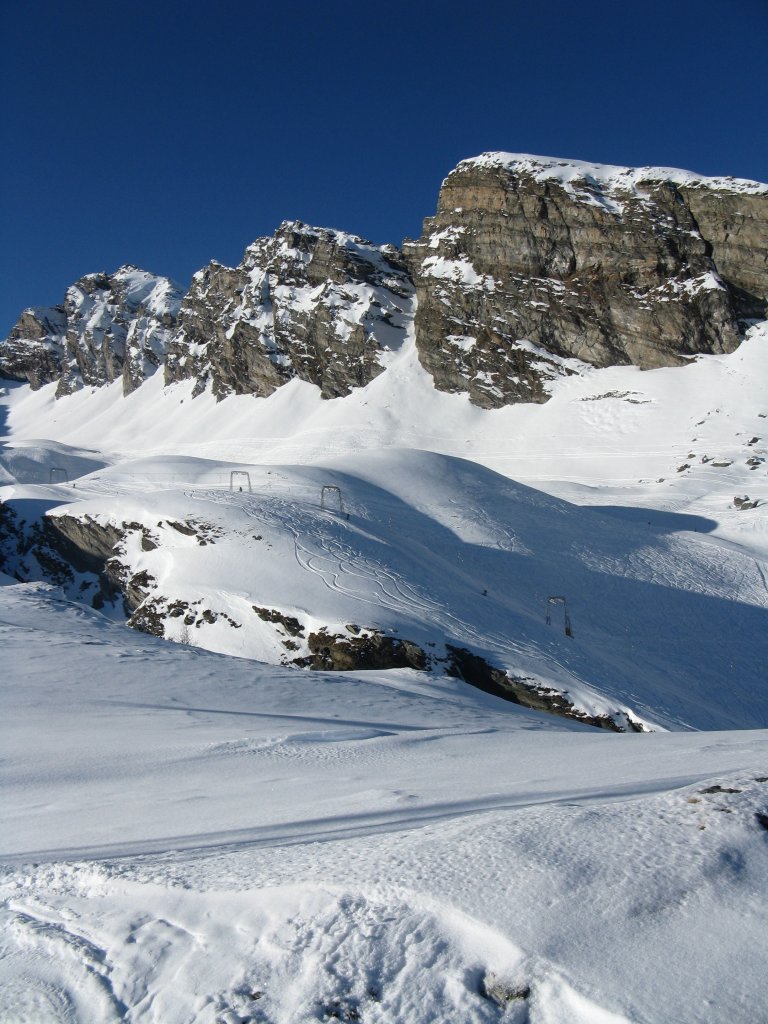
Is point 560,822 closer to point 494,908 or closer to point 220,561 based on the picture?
point 494,908

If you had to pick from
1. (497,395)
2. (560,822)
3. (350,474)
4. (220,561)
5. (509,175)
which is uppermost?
(509,175)

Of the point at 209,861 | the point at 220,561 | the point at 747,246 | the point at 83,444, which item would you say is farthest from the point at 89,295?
the point at 209,861

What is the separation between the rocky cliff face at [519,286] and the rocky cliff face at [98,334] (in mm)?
32274

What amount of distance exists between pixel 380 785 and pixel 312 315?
78837 mm

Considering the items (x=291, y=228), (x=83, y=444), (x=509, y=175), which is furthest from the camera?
(x=83, y=444)

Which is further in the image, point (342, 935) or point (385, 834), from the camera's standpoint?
point (385, 834)

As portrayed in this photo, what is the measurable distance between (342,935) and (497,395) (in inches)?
2598

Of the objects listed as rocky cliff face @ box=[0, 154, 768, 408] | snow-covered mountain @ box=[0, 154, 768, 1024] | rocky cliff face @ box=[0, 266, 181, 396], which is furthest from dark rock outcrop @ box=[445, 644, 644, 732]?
rocky cliff face @ box=[0, 266, 181, 396]

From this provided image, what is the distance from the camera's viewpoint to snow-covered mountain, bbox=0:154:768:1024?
2701 millimetres

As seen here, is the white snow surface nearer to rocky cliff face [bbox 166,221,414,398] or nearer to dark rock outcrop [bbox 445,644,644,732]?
rocky cliff face [bbox 166,221,414,398]

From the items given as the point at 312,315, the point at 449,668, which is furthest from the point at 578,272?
the point at 449,668

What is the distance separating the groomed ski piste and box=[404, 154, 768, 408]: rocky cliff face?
39151 mm

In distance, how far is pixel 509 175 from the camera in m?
71.3

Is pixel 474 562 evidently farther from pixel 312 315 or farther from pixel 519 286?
pixel 312 315
